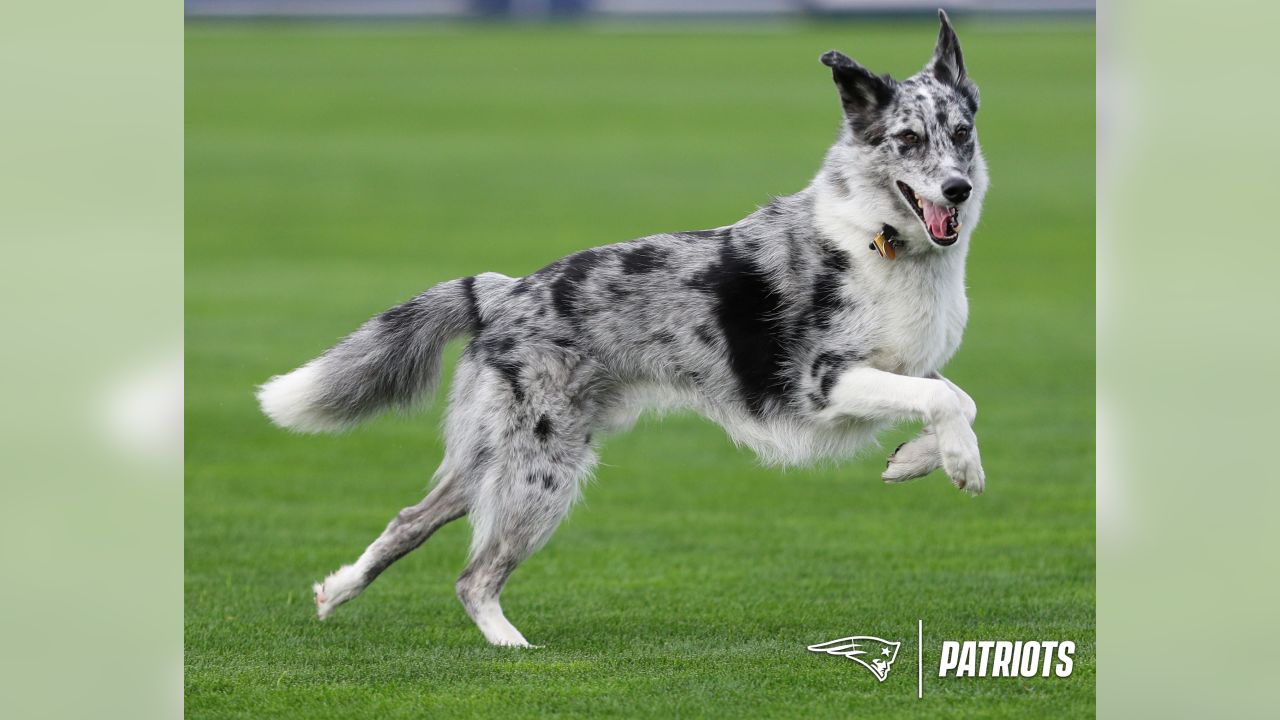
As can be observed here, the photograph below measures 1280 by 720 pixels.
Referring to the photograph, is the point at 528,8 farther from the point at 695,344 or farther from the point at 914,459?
the point at 914,459

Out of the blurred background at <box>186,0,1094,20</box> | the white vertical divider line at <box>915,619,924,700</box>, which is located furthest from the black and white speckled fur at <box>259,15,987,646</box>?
the blurred background at <box>186,0,1094,20</box>

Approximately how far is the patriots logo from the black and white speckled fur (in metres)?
0.73

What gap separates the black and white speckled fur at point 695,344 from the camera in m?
6.78

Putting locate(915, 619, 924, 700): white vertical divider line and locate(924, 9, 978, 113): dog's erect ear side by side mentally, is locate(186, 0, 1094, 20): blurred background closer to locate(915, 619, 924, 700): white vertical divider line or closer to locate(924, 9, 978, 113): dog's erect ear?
locate(924, 9, 978, 113): dog's erect ear

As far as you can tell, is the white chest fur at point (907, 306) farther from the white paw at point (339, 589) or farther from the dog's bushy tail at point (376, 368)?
the white paw at point (339, 589)

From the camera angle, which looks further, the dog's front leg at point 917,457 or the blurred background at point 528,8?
the blurred background at point 528,8

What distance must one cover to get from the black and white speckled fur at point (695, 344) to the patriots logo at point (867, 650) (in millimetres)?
729

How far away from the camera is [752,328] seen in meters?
7.09

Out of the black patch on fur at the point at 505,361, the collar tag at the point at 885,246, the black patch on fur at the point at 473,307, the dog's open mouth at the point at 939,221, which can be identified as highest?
the dog's open mouth at the point at 939,221

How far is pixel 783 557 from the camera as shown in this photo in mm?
9672

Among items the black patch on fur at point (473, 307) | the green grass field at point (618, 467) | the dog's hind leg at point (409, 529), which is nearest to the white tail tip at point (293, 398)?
the dog's hind leg at point (409, 529)

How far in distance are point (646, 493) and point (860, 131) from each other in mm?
5514
